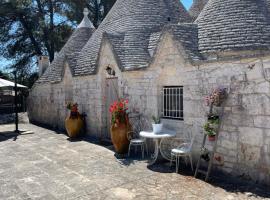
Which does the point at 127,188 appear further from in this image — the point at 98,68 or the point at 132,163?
the point at 98,68

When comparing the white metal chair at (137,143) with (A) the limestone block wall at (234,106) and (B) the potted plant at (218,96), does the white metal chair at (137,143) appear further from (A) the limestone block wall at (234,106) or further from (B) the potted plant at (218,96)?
(B) the potted plant at (218,96)

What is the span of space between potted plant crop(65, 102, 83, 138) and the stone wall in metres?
2.64

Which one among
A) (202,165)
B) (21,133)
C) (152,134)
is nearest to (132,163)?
(152,134)

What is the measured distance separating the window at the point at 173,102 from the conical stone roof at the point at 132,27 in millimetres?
1995

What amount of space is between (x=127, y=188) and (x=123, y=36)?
22.8ft

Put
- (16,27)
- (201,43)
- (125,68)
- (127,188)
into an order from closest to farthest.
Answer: (127,188) → (201,43) → (125,68) → (16,27)

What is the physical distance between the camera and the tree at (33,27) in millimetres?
27969

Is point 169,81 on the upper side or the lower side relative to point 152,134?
upper

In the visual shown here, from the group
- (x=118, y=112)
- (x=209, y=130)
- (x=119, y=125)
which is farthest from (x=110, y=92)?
(x=209, y=130)

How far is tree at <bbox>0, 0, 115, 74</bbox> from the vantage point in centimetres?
→ 2797

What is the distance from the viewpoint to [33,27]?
93.1 ft

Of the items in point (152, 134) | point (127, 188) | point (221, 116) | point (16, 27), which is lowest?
point (127, 188)

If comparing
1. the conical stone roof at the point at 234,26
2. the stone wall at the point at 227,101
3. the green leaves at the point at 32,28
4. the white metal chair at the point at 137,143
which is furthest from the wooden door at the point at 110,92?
the green leaves at the point at 32,28

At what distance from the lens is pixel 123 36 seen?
11195mm
